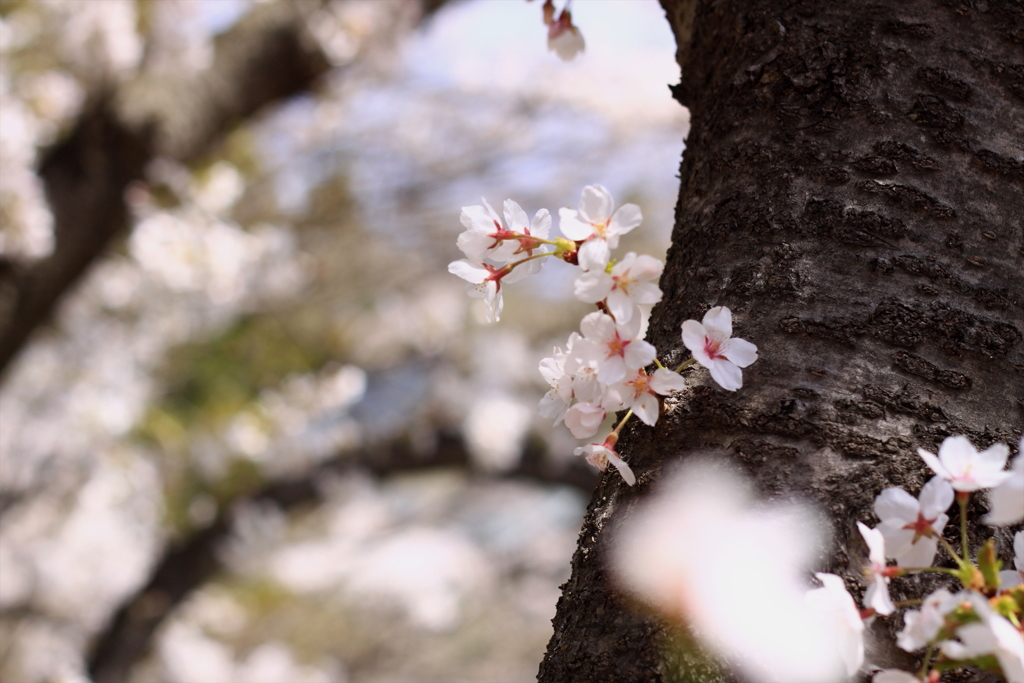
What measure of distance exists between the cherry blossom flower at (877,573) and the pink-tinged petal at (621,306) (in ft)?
0.68

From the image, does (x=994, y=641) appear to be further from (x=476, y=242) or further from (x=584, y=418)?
(x=476, y=242)

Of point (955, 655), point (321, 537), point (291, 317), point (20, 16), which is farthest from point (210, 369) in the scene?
point (955, 655)

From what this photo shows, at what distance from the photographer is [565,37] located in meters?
0.93

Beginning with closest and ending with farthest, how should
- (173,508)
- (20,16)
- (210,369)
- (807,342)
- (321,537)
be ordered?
(807,342)
(20,16)
(173,508)
(210,369)
(321,537)

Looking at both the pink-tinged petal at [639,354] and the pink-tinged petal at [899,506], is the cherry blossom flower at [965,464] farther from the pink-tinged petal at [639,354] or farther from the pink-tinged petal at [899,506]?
the pink-tinged petal at [639,354]

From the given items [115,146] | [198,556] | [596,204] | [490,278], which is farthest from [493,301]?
[198,556]

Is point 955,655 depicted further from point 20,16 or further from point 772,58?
point 20,16

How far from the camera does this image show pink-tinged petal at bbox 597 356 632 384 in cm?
53

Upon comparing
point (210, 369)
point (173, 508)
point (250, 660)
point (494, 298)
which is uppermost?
point (494, 298)

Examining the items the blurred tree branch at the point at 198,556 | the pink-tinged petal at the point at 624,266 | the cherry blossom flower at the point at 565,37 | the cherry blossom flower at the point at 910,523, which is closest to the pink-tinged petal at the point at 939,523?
the cherry blossom flower at the point at 910,523

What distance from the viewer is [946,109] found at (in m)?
0.66

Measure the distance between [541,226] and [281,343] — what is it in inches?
180

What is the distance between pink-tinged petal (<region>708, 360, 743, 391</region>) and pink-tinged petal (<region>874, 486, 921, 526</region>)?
0.13 metres

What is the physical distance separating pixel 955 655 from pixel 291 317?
493 cm
